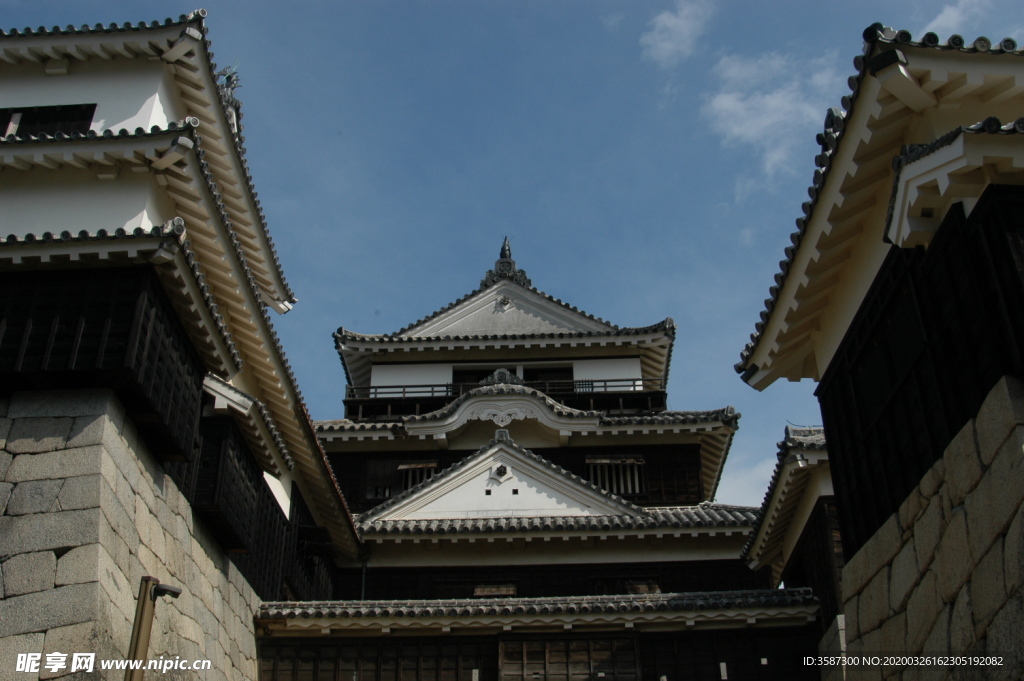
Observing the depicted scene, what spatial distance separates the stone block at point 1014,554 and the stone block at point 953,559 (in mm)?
605

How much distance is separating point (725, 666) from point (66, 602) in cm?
1026

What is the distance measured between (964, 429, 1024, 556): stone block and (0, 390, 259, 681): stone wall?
8.54 m

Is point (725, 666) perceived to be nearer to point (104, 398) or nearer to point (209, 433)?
point (209, 433)

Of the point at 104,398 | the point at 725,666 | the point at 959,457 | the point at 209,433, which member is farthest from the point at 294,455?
the point at 959,457

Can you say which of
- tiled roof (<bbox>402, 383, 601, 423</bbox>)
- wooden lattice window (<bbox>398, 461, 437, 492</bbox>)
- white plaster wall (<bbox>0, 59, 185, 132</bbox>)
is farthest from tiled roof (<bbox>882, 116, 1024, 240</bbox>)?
wooden lattice window (<bbox>398, 461, 437, 492</bbox>)

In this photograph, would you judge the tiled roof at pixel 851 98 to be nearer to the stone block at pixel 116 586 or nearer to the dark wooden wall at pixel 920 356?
the dark wooden wall at pixel 920 356

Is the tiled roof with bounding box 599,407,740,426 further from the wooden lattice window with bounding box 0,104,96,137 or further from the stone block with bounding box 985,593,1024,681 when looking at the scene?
the stone block with bounding box 985,593,1024,681

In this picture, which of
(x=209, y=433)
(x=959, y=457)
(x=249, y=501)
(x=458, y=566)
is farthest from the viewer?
(x=458, y=566)

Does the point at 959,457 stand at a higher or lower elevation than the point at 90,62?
lower

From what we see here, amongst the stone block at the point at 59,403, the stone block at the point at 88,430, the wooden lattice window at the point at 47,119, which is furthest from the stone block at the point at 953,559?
the wooden lattice window at the point at 47,119

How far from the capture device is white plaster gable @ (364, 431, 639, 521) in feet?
70.1

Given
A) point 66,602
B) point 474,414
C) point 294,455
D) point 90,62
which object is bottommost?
point 66,602

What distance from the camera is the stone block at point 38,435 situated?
11.0 meters

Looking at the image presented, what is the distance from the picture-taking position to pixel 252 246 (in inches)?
754
